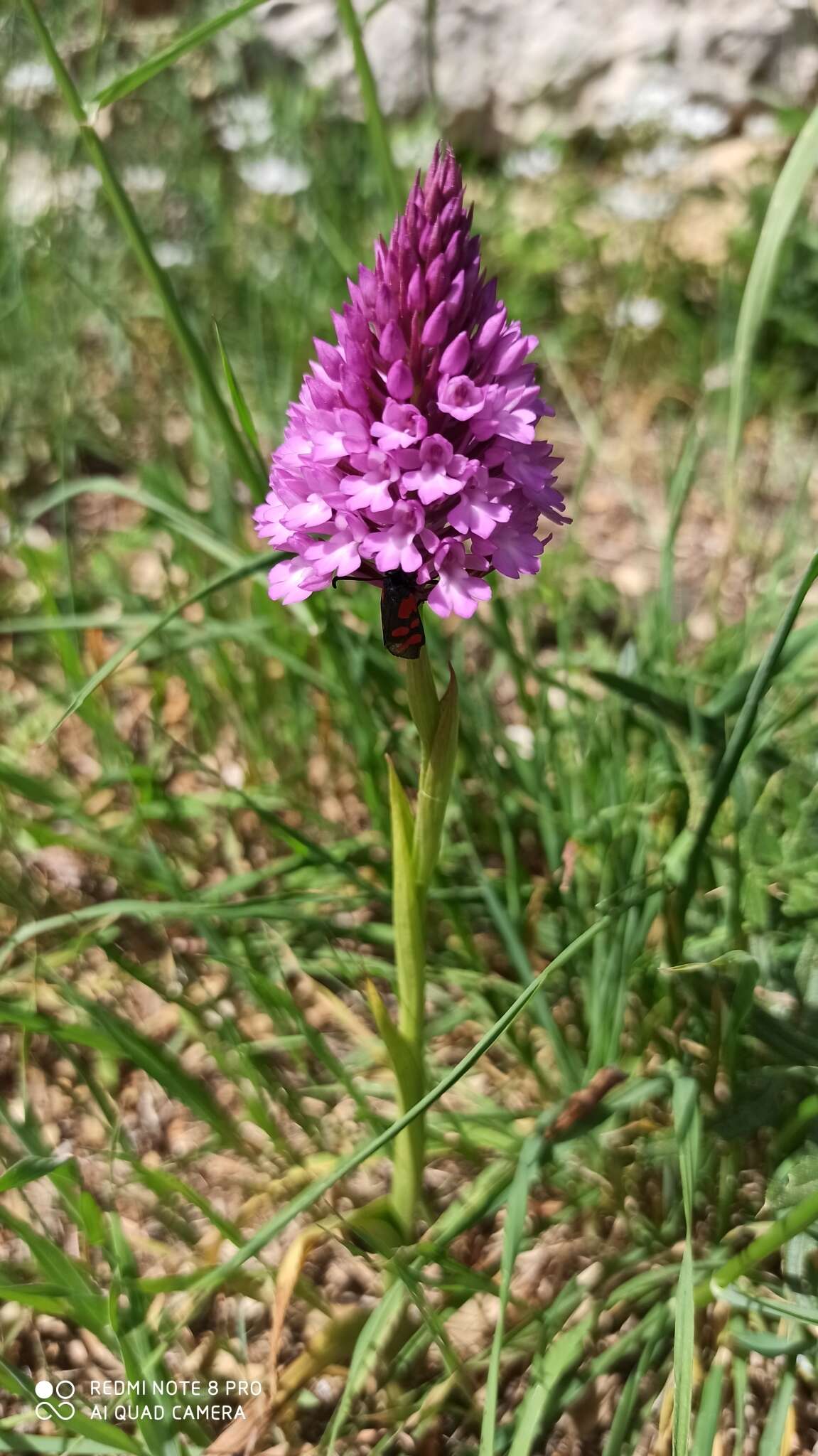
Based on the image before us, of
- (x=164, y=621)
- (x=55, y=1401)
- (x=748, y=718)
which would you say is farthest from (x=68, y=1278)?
(x=748, y=718)

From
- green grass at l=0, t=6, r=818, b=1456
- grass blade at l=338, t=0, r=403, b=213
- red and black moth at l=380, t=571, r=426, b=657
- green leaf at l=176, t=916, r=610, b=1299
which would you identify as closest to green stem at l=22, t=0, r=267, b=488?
green grass at l=0, t=6, r=818, b=1456

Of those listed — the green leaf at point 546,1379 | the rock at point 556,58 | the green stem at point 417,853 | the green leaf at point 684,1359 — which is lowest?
the green leaf at point 546,1379

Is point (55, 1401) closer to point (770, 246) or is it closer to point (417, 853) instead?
point (417, 853)

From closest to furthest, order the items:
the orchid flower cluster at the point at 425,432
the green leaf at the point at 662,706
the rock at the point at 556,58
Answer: the orchid flower cluster at the point at 425,432
the green leaf at the point at 662,706
the rock at the point at 556,58

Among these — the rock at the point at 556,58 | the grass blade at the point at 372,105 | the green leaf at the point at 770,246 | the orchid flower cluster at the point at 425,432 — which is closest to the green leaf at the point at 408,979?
the orchid flower cluster at the point at 425,432

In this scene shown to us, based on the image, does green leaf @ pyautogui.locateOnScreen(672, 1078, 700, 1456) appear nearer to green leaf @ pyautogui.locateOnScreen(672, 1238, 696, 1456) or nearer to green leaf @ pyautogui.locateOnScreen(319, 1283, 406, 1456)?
green leaf @ pyautogui.locateOnScreen(672, 1238, 696, 1456)

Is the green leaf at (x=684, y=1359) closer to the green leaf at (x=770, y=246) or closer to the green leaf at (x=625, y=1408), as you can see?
the green leaf at (x=625, y=1408)

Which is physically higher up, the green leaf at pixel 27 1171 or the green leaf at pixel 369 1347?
the green leaf at pixel 27 1171
